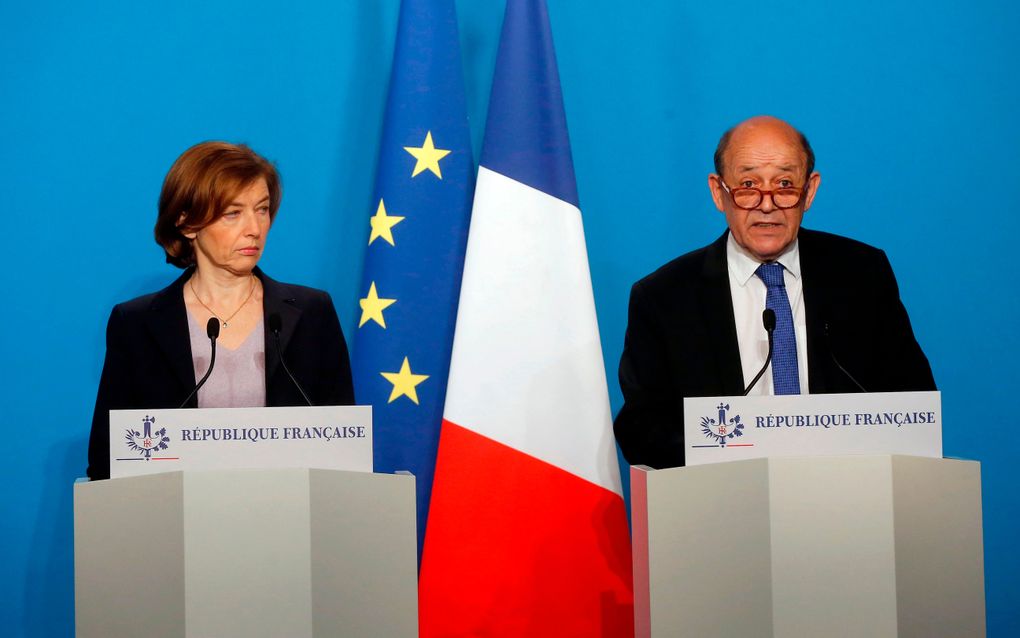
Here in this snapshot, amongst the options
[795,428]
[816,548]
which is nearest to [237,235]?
[795,428]

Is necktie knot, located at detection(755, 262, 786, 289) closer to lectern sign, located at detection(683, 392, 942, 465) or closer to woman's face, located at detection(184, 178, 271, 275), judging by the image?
lectern sign, located at detection(683, 392, 942, 465)

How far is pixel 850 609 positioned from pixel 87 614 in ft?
4.91

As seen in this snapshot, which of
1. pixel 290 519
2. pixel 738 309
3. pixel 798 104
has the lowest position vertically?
pixel 290 519

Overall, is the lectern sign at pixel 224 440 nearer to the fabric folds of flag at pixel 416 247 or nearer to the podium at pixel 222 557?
the podium at pixel 222 557

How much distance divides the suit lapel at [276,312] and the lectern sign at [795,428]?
116cm

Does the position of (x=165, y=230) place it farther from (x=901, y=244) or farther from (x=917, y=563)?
(x=901, y=244)

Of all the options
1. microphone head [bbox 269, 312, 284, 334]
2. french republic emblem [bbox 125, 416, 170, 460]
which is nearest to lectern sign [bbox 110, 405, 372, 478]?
french republic emblem [bbox 125, 416, 170, 460]

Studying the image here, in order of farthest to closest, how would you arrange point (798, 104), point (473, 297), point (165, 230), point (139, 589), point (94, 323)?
point (798, 104) → point (94, 323) → point (473, 297) → point (165, 230) → point (139, 589)

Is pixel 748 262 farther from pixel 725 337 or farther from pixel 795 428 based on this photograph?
pixel 795 428

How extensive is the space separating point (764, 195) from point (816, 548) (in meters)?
1.08

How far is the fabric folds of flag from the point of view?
3584 millimetres

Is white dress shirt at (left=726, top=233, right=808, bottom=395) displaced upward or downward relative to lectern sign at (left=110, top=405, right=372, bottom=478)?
upward

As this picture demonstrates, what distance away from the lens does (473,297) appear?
3.48 meters

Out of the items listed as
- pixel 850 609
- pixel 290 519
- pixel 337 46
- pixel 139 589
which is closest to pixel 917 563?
pixel 850 609
